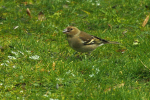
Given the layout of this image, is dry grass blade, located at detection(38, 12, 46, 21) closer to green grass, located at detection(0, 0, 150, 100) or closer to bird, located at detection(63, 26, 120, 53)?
green grass, located at detection(0, 0, 150, 100)

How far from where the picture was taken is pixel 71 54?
25.1ft

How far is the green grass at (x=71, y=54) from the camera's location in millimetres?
5699

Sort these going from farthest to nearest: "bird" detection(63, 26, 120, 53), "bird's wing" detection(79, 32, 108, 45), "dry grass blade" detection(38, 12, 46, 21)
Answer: "dry grass blade" detection(38, 12, 46, 21), "bird's wing" detection(79, 32, 108, 45), "bird" detection(63, 26, 120, 53)

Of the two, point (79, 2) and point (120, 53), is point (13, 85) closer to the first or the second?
point (120, 53)

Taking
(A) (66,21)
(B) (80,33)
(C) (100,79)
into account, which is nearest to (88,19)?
(A) (66,21)

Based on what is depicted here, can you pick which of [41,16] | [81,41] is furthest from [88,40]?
[41,16]

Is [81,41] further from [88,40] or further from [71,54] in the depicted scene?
[71,54]

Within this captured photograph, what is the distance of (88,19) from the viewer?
9.76m

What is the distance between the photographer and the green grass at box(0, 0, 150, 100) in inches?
224

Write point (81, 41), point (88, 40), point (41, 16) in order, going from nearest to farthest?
1. point (81, 41)
2. point (88, 40)
3. point (41, 16)

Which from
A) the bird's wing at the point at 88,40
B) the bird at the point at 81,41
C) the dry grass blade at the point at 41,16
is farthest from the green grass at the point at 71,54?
the bird's wing at the point at 88,40

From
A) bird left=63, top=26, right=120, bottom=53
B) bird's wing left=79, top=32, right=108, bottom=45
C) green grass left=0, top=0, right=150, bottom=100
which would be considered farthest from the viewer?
bird's wing left=79, top=32, right=108, bottom=45

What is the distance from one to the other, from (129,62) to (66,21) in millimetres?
3379

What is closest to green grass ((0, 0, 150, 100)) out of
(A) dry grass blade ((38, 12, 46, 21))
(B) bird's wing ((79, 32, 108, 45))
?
(A) dry grass blade ((38, 12, 46, 21))
